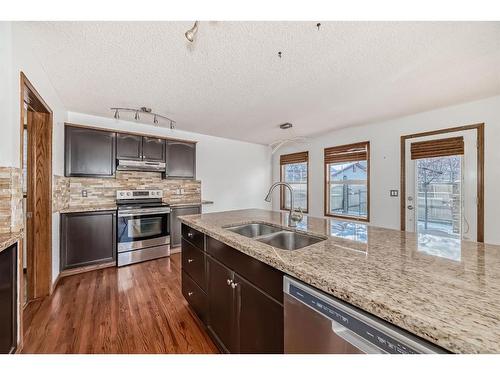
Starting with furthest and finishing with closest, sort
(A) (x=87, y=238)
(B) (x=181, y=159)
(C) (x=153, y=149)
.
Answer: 1. (B) (x=181, y=159)
2. (C) (x=153, y=149)
3. (A) (x=87, y=238)

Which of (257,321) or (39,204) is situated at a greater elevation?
(39,204)

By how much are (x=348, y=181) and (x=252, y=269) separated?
3.60 meters

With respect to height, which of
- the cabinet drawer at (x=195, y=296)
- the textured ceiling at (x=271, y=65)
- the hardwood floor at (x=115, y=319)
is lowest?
the hardwood floor at (x=115, y=319)

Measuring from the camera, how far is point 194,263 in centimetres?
192

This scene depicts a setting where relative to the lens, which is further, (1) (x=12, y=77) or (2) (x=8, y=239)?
(1) (x=12, y=77)

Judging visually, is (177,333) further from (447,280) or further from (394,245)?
(447,280)

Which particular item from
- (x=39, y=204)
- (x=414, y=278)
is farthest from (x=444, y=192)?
(x=39, y=204)

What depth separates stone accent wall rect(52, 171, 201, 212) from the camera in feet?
9.48

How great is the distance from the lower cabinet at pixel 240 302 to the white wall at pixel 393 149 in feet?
10.6

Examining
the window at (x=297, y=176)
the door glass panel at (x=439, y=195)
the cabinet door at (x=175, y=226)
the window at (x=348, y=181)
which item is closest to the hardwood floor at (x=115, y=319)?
the cabinet door at (x=175, y=226)

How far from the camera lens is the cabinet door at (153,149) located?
357cm

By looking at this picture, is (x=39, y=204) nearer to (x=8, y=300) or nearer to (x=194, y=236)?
(x=8, y=300)

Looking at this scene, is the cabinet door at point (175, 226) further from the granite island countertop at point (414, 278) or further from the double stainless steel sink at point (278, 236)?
the granite island countertop at point (414, 278)
